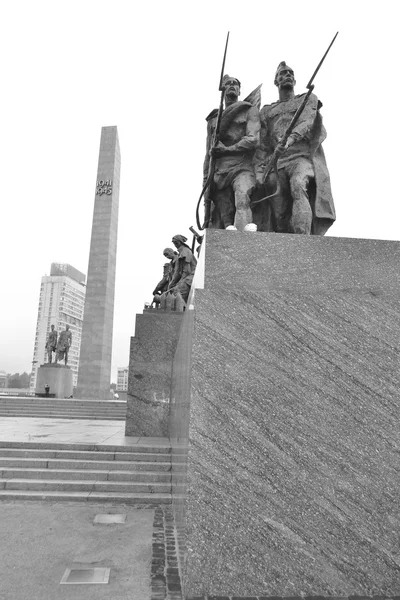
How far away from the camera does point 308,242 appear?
12.5 ft

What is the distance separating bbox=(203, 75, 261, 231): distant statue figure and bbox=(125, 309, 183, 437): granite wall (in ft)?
13.7

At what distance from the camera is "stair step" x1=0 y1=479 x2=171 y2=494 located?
579cm

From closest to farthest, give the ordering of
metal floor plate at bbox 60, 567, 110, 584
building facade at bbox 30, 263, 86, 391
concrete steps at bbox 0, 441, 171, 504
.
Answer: metal floor plate at bbox 60, 567, 110, 584, concrete steps at bbox 0, 441, 171, 504, building facade at bbox 30, 263, 86, 391

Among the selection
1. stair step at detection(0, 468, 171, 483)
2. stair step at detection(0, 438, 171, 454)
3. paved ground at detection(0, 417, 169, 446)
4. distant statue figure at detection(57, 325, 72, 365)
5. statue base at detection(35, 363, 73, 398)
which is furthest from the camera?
distant statue figure at detection(57, 325, 72, 365)

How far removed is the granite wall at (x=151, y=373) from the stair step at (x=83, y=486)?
331 cm

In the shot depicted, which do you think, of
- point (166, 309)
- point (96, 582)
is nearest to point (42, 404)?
point (166, 309)

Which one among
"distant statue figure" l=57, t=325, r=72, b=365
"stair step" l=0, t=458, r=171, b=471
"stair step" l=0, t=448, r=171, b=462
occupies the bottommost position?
"stair step" l=0, t=458, r=171, b=471

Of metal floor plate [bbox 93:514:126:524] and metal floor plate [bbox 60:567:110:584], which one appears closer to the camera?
Result: metal floor plate [bbox 60:567:110:584]

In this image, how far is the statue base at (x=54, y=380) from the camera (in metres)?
27.8

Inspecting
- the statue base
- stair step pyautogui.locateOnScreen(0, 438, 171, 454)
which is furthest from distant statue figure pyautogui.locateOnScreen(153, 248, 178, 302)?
the statue base

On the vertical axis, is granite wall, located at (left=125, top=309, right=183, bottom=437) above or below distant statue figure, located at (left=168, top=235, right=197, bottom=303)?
below

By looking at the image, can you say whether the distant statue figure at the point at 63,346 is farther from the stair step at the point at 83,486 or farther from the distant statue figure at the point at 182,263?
the stair step at the point at 83,486

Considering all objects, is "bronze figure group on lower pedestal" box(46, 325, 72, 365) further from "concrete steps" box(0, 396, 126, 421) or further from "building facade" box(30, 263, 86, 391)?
"building facade" box(30, 263, 86, 391)

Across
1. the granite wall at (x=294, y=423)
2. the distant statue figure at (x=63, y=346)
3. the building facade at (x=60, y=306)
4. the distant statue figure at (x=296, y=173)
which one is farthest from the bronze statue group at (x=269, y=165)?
the building facade at (x=60, y=306)
